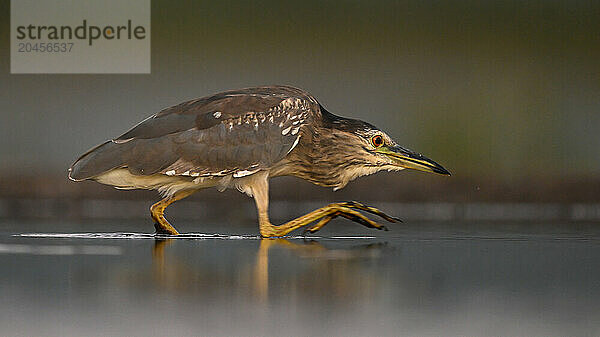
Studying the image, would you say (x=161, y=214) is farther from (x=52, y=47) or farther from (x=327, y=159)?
(x=52, y=47)

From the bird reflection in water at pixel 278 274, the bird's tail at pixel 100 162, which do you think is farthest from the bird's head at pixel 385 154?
the bird's tail at pixel 100 162

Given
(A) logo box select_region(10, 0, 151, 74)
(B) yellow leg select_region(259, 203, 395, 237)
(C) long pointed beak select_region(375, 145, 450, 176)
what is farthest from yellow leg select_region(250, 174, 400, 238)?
(A) logo box select_region(10, 0, 151, 74)

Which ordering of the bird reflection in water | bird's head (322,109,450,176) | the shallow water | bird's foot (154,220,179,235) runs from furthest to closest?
bird's foot (154,220,179,235) → bird's head (322,109,450,176) → the bird reflection in water → the shallow water

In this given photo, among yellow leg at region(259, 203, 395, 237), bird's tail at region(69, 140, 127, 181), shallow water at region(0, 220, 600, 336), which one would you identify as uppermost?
bird's tail at region(69, 140, 127, 181)

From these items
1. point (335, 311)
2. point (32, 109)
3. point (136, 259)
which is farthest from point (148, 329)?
point (32, 109)

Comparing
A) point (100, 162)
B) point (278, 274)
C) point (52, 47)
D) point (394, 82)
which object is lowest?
point (278, 274)

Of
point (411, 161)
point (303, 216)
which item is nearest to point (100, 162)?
point (303, 216)

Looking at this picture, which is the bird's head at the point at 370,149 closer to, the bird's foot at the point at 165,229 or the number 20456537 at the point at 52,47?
the bird's foot at the point at 165,229

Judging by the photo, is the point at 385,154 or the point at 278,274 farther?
the point at 385,154

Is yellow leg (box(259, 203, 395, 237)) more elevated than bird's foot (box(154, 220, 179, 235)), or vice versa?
yellow leg (box(259, 203, 395, 237))

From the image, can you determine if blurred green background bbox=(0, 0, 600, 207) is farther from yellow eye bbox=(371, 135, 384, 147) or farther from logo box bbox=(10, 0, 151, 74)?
yellow eye bbox=(371, 135, 384, 147)
